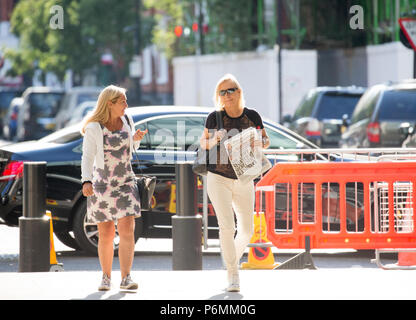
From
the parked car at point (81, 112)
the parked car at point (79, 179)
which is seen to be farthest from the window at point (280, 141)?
the parked car at point (81, 112)

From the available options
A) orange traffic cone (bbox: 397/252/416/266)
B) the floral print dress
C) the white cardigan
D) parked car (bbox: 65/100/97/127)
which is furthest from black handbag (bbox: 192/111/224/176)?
parked car (bbox: 65/100/97/127)

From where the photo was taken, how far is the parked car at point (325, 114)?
2130cm

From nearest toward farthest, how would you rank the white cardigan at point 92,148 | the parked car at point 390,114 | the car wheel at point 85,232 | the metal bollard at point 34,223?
the white cardigan at point 92,148 < the metal bollard at point 34,223 < the car wheel at point 85,232 < the parked car at point 390,114

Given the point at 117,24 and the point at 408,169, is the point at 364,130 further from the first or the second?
the point at 117,24

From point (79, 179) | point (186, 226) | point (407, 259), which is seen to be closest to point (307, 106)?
point (79, 179)

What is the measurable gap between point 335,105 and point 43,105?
56.1ft

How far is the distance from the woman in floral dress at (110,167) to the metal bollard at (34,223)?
5.55ft

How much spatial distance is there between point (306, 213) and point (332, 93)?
1214 cm

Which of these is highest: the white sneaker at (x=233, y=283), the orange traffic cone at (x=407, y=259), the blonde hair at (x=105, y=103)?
the blonde hair at (x=105, y=103)

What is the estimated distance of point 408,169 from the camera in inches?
393

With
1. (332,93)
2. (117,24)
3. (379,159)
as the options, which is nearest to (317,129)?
(332,93)

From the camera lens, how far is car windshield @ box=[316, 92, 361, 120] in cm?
2184

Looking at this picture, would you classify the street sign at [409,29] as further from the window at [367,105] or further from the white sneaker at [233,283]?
the white sneaker at [233,283]

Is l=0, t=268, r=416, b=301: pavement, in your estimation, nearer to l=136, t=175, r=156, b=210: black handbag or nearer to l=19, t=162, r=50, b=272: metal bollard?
l=19, t=162, r=50, b=272: metal bollard
